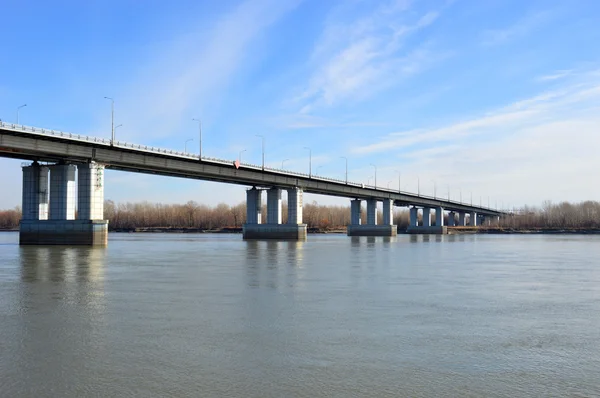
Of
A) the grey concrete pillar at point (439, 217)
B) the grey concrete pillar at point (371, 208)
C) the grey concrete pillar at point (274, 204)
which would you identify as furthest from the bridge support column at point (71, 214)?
the grey concrete pillar at point (439, 217)

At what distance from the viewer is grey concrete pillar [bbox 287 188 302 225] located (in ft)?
363

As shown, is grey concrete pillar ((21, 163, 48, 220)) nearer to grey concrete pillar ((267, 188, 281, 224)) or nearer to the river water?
grey concrete pillar ((267, 188, 281, 224))

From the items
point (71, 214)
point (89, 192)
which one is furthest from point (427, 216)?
point (71, 214)

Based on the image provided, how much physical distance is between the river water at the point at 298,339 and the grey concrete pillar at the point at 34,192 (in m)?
51.0

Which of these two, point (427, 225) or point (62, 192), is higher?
point (62, 192)

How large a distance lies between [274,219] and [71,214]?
4763 cm

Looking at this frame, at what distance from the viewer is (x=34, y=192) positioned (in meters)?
71.6

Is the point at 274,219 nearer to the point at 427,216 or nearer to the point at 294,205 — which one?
the point at 294,205

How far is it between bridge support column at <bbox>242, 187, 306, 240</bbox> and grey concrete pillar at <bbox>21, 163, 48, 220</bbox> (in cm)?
4190

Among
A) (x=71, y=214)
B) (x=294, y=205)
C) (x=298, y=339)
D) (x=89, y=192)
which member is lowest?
(x=298, y=339)

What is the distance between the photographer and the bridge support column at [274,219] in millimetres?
105000

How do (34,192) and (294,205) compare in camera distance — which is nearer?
(34,192)

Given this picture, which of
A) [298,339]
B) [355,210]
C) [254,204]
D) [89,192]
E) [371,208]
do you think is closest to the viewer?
[298,339]

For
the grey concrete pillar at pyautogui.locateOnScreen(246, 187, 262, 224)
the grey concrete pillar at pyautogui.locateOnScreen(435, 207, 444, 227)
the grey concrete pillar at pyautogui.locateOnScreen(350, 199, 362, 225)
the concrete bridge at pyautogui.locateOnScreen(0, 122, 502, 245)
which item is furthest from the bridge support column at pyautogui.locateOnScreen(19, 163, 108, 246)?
the grey concrete pillar at pyautogui.locateOnScreen(435, 207, 444, 227)
